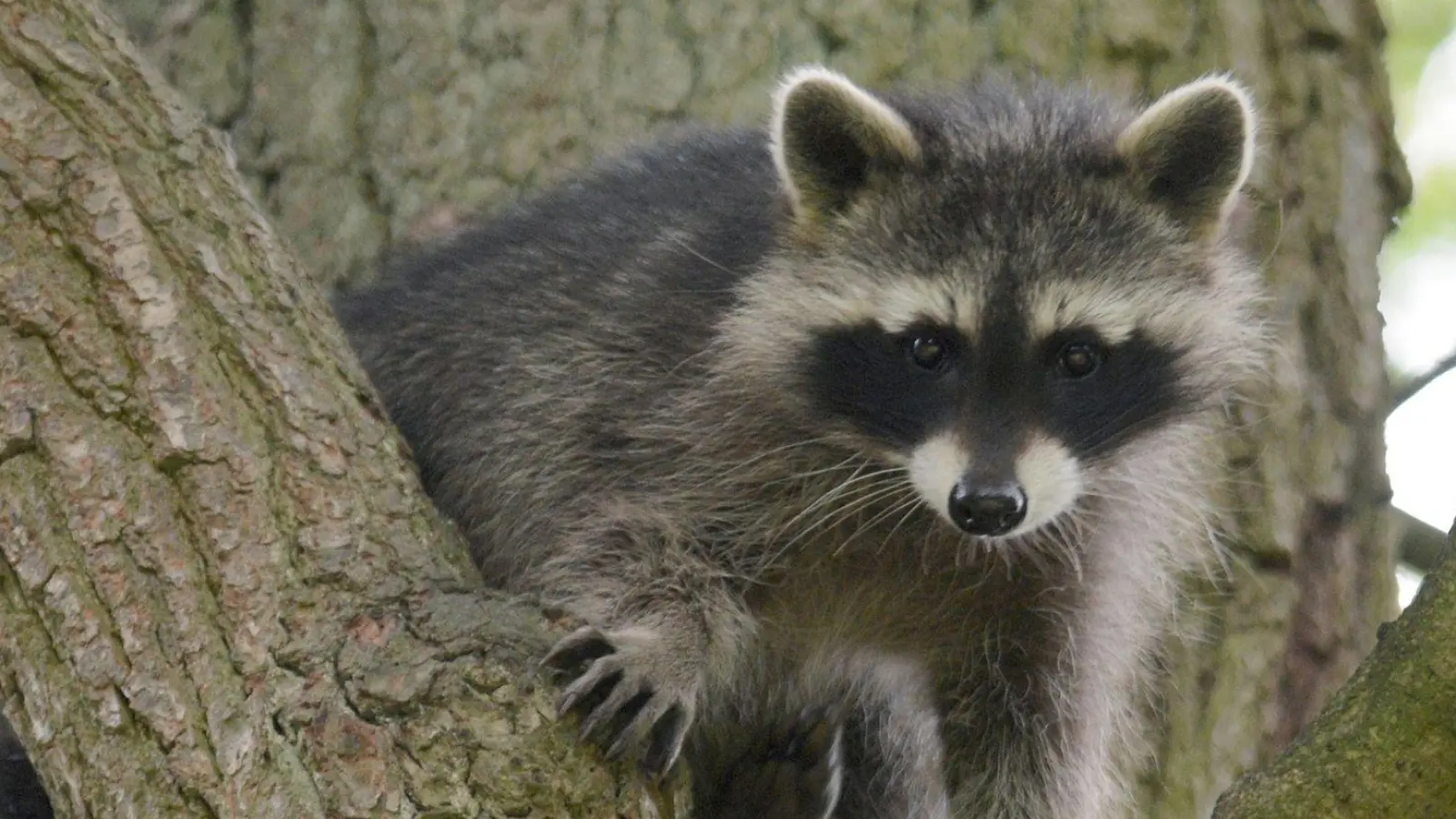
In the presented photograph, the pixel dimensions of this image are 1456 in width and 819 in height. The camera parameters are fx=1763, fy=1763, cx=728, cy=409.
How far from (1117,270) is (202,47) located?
1.91m

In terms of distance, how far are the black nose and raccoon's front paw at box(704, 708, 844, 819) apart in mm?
562

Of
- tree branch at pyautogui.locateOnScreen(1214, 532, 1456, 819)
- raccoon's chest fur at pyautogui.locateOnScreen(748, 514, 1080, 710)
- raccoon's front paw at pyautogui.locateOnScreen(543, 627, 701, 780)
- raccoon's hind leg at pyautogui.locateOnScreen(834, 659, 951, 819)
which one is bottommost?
raccoon's hind leg at pyautogui.locateOnScreen(834, 659, 951, 819)

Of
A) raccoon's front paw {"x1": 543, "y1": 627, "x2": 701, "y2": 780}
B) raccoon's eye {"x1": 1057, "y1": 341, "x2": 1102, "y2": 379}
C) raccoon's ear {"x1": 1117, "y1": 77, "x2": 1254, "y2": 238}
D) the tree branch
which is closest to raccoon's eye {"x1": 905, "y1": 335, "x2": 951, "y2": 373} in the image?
raccoon's eye {"x1": 1057, "y1": 341, "x2": 1102, "y2": 379}

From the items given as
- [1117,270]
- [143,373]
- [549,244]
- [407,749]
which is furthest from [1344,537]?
[143,373]

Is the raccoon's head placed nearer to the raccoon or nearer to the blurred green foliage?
the raccoon

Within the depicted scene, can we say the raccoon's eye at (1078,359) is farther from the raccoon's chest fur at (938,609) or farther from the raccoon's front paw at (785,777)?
the raccoon's front paw at (785,777)

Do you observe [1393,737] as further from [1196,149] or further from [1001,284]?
[1196,149]

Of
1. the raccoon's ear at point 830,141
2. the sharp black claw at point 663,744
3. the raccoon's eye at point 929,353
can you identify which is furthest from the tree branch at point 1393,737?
the raccoon's ear at point 830,141

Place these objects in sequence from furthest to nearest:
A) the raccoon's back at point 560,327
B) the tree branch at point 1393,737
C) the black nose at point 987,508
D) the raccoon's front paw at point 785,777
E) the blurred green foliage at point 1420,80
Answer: the blurred green foliage at point 1420,80 < the raccoon's back at point 560,327 < the raccoon's front paw at point 785,777 < the black nose at point 987,508 < the tree branch at point 1393,737

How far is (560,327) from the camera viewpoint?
3127 millimetres

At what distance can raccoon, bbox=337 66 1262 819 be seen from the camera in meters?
2.67

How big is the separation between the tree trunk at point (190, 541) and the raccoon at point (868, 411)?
37cm

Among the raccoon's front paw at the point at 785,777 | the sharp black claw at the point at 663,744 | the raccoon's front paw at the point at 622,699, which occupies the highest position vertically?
the raccoon's front paw at the point at 622,699

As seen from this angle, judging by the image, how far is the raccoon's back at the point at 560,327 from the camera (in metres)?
2.98
